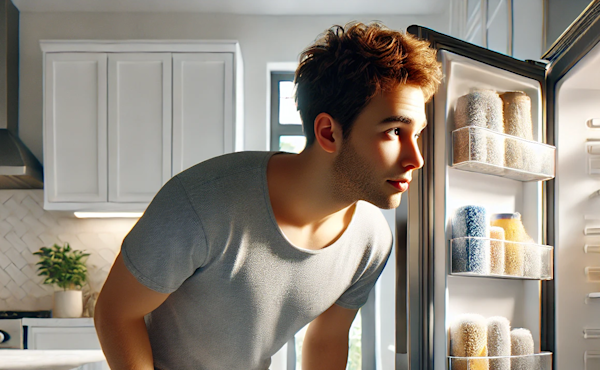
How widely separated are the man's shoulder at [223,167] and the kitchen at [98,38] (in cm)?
215

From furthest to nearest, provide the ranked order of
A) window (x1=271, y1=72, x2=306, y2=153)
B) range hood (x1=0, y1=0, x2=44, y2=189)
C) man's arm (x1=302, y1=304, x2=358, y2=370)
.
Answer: window (x1=271, y1=72, x2=306, y2=153) → range hood (x1=0, y1=0, x2=44, y2=189) → man's arm (x1=302, y1=304, x2=358, y2=370)

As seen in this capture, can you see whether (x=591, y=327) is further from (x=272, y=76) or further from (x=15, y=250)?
(x=15, y=250)

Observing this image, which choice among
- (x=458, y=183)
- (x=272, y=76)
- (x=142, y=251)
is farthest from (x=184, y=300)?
(x=272, y=76)

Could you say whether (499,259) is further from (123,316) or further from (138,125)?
(138,125)

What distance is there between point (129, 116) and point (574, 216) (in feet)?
7.68

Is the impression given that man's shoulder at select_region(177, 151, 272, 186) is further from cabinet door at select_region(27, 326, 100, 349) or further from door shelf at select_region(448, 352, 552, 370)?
cabinet door at select_region(27, 326, 100, 349)

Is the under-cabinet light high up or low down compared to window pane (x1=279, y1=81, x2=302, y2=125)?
down

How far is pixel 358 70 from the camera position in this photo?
1.00m

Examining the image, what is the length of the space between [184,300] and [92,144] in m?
2.11

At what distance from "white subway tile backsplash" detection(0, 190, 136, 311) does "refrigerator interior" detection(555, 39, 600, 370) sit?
248 cm

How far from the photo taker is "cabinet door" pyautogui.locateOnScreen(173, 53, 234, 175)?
2992 mm

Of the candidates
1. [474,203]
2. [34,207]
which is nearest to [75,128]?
[34,207]

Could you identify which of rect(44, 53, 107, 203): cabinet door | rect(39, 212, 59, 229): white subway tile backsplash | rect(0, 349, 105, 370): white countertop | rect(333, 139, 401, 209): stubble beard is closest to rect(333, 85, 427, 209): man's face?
rect(333, 139, 401, 209): stubble beard

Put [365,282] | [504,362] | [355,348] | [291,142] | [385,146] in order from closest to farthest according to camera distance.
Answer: [385,146], [504,362], [365,282], [355,348], [291,142]
